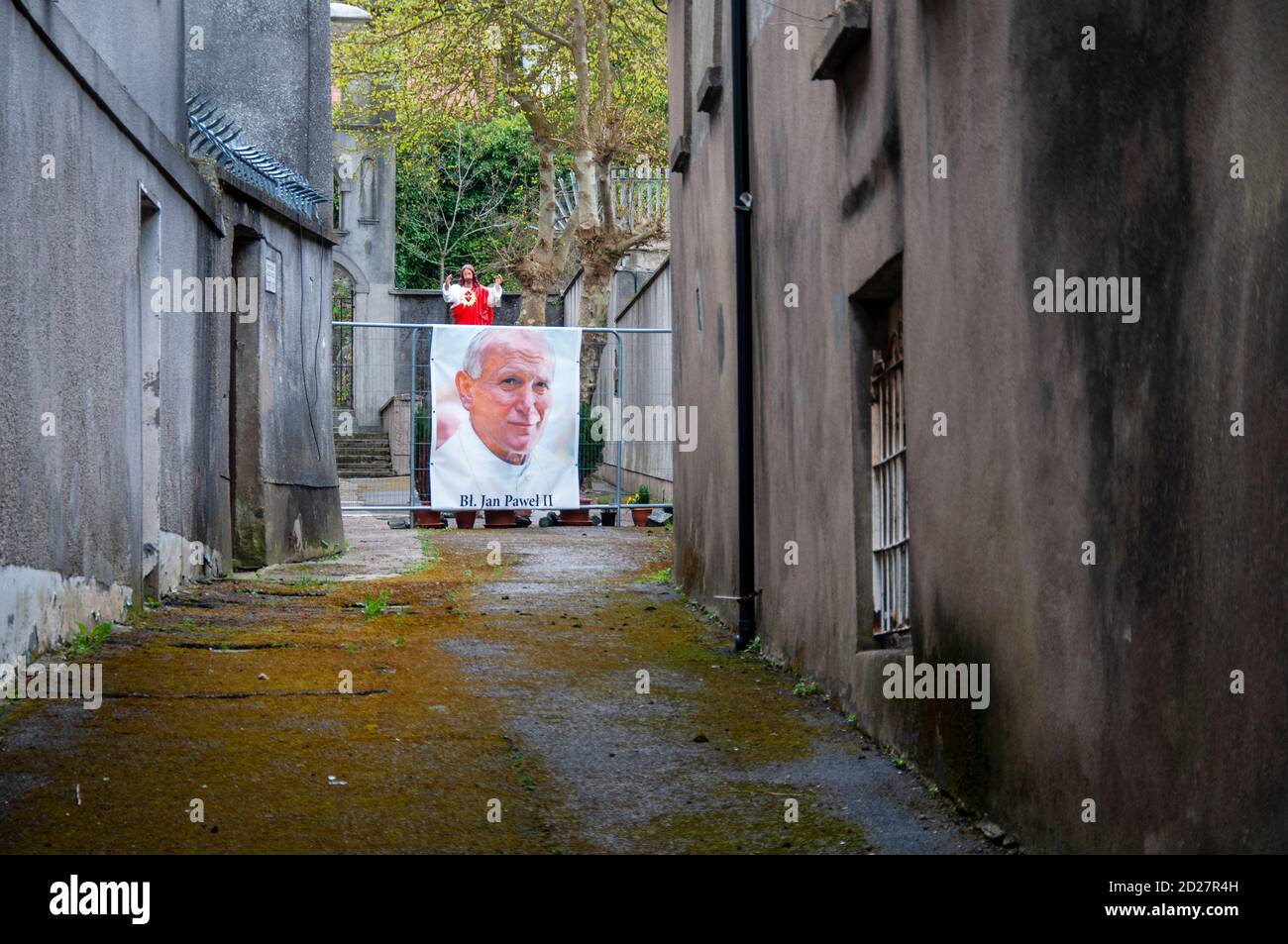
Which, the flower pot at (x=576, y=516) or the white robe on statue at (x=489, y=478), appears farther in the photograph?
the flower pot at (x=576, y=516)

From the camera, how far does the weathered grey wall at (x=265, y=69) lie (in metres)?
13.6

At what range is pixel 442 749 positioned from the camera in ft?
18.0

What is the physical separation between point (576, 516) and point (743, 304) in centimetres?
1063

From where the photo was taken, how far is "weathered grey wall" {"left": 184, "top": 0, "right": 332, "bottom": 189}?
13.6 m

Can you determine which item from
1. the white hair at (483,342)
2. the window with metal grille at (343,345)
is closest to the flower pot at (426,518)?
the white hair at (483,342)

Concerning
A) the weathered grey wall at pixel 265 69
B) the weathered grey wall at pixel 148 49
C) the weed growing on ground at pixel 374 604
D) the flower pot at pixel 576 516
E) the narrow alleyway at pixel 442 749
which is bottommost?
the narrow alleyway at pixel 442 749

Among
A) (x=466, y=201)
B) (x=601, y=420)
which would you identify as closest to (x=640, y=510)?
(x=601, y=420)

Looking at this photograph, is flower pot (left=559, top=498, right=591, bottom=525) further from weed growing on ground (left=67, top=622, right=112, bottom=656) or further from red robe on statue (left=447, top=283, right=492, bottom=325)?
weed growing on ground (left=67, top=622, right=112, bottom=656)

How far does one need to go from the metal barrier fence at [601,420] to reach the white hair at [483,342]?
0.42 feet

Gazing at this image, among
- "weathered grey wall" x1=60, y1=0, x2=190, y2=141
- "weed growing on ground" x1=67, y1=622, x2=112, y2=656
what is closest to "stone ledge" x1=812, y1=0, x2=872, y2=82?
"weathered grey wall" x1=60, y1=0, x2=190, y2=141

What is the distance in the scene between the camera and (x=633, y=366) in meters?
21.0

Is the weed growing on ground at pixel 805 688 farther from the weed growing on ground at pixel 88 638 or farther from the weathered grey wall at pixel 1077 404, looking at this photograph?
the weed growing on ground at pixel 88 638

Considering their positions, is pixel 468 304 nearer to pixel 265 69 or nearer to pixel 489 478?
pixel 489 478

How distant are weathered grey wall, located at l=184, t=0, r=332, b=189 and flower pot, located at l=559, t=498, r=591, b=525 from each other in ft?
20.6
